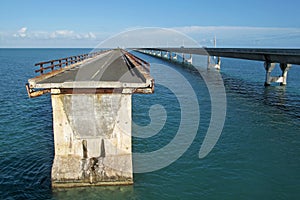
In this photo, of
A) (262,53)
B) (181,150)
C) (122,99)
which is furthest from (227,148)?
(262,53)

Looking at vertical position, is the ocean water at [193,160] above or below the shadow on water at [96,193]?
above

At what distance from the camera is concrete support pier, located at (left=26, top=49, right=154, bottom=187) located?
948 centimetres

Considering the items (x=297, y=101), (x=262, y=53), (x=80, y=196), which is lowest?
(x=80, y=196)

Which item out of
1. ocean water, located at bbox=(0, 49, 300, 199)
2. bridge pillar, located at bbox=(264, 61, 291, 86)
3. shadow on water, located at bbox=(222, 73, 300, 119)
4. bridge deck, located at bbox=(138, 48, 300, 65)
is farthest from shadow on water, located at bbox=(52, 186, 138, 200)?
bridge pillar, located at bbox=(264, 61, 291, 86)

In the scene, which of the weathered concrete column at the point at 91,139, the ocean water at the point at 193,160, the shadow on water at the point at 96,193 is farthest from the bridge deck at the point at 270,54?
the shadow on water at the point at 96,193

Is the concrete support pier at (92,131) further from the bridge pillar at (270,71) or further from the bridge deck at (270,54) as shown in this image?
the bridge pillar at (270,71)

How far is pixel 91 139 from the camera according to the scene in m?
9.97

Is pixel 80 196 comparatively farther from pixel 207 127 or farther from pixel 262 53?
pixel 262 53

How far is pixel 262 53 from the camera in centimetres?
3434

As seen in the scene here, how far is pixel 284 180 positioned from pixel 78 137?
27.5ft

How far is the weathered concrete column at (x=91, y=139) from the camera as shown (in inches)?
376

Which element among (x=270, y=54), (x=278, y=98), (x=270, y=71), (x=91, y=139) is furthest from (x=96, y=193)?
(x=270, y=71)

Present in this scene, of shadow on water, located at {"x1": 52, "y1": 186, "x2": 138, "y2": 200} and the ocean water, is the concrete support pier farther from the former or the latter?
the ocean water

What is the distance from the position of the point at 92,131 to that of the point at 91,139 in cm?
32
